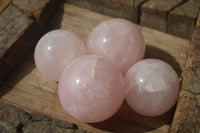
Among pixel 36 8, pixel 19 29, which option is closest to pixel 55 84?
pixel 19 29

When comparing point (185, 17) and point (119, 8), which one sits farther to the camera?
point (119, 8)

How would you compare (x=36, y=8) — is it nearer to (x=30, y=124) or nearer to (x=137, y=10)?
(x=137, y=10)

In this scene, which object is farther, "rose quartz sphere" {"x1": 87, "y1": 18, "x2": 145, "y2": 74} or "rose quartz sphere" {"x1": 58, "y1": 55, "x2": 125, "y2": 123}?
"rose quartz sphere" {"x1": 87, "y1": 18, "x2": 145, "y2": 74}

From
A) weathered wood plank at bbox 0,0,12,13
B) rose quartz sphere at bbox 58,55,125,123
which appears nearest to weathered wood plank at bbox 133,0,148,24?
rose quartz sphere at bbox 58,55,125,123

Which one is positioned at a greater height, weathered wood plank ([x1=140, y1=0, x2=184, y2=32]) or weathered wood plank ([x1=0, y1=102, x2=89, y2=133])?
weathered wood plank ([x1=140, y1=0, x2=184, y2=32])

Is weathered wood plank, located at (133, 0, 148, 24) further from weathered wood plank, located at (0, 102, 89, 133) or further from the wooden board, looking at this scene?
weathered wood plank, located at (0, 102, 89, 133)

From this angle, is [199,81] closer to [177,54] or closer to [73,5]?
[177,54]

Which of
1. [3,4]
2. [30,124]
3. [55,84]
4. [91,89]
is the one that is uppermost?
[3,4]
